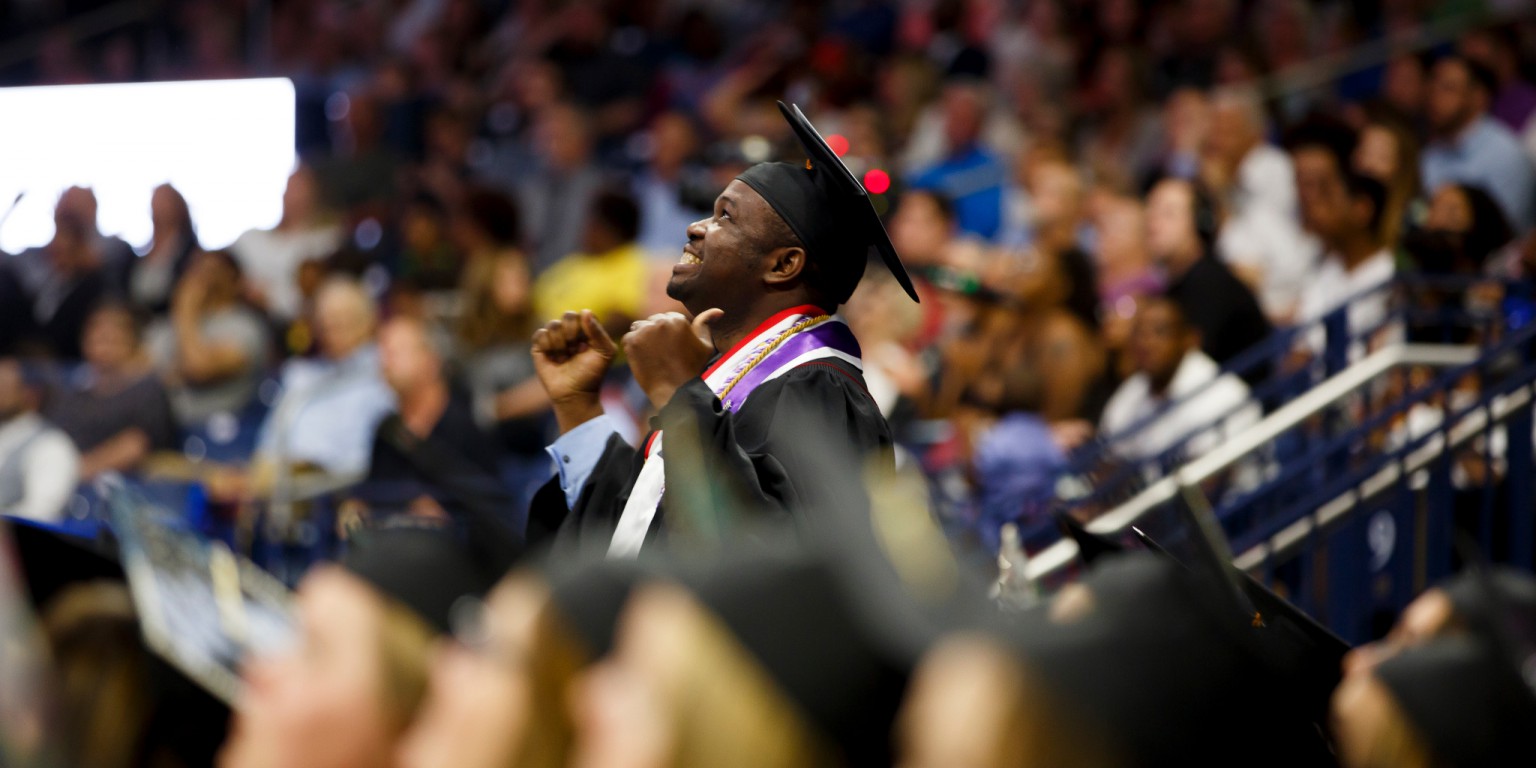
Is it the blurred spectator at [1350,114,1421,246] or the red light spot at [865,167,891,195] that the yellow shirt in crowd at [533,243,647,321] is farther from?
the red light spot at [865,167,891,195]

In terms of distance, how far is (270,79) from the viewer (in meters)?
13.2

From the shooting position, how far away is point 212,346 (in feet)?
30.0

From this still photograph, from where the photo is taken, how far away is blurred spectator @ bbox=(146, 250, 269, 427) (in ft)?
30.0

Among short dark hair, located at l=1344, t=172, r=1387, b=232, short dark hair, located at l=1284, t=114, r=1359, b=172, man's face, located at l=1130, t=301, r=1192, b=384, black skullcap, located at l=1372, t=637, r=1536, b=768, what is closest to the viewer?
black skullcap, located at l=1372, t=637, r=1536, b=768

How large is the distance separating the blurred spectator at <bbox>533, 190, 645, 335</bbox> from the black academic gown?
16.4 ft

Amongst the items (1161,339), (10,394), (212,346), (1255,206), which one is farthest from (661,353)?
(212,346)

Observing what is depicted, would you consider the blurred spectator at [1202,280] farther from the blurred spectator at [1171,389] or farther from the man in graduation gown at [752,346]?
the man in graduation gown at [752,346]

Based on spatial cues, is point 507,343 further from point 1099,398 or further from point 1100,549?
point 1100,549

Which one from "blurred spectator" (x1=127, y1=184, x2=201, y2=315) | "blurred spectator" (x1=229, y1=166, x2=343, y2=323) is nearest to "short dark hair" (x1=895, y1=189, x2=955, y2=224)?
"blurred spectator" (x1=229, y1=166, x2=343, y2=323)

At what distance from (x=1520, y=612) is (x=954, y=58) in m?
9.05

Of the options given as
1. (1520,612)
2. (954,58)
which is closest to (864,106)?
(954,58)

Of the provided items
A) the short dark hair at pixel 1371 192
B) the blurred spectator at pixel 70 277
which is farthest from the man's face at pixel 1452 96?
the blurred spectator at pixel 70 277

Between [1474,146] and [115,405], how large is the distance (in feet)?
19.9

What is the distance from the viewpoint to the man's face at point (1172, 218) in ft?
23.1
